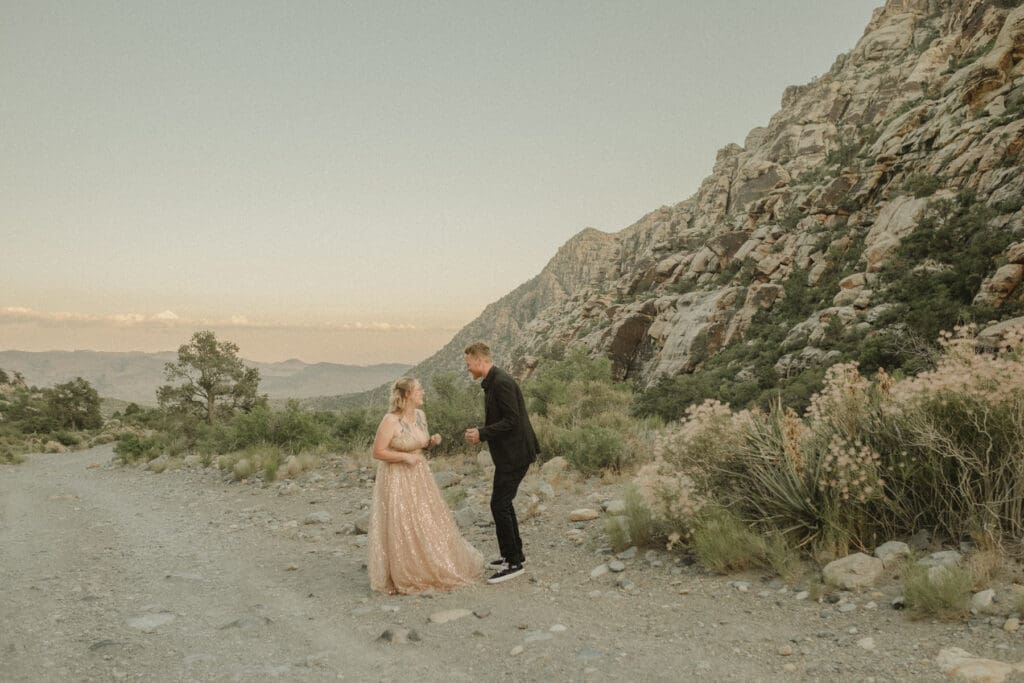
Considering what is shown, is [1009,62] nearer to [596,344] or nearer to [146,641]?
[596,344]

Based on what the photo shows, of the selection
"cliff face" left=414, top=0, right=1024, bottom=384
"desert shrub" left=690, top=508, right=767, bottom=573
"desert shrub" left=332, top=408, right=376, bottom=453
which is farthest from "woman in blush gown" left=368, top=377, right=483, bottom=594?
"cliff face" left=414, top=0, right=1024, bottom=384

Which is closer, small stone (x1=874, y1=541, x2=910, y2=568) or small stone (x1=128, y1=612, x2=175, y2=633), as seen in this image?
small stone (x1=128, y1=612, x2=175, y2=633)

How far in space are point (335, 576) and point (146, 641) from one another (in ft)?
6.91

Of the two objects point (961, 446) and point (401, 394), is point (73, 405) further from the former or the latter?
point (961, 446)

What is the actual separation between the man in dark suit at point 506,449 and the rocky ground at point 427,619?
324mm

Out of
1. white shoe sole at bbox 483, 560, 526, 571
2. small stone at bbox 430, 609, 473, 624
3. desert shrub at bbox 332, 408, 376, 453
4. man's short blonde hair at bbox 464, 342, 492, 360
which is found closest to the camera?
small stone at bbox 430, 609, 473, 624

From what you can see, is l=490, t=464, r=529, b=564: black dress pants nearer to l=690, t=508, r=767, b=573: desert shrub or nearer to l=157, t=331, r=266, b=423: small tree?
l=690, t=508, r=767, b=573: desert shrub

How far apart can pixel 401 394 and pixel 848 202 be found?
35.2 m

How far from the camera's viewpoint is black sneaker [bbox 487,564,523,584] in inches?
230

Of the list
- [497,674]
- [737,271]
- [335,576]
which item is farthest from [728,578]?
[737,271]

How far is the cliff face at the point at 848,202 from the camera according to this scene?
22.5m

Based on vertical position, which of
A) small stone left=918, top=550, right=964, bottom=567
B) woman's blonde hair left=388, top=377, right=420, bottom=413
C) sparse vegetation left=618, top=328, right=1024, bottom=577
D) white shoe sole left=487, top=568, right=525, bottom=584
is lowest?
white shoe sole left=487, top=568, right=525, bottom=584

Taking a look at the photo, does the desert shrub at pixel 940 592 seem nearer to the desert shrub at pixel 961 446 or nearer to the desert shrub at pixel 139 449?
the desert shrub at pixel 961 446

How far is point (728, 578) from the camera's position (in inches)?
212
